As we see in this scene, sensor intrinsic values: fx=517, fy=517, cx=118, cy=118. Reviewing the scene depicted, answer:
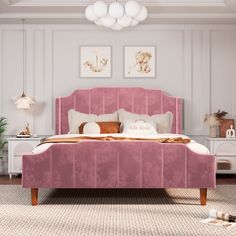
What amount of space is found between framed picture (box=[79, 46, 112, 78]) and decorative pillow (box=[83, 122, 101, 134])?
1.05 metres

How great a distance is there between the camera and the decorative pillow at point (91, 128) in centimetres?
681

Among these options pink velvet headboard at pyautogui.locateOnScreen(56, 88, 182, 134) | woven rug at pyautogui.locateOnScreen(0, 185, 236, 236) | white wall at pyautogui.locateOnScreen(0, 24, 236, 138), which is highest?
white wall at pyautogui.locateOnScreen(0, 24, 236, 138)

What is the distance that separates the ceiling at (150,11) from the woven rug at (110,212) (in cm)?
240

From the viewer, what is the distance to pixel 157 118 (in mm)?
7324

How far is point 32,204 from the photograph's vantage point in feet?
16.5

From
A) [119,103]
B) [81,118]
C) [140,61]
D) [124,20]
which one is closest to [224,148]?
[119,103]

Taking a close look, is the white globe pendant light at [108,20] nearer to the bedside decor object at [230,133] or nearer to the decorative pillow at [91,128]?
the decorative pillow at [91,128]

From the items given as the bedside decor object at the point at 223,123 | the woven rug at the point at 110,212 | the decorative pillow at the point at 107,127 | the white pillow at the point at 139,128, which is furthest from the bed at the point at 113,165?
the bedside decor object at the point at 223,123

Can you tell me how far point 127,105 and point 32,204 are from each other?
2877 millimetres

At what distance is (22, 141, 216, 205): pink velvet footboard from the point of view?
5020 millimetres

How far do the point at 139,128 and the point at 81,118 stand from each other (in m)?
0.94

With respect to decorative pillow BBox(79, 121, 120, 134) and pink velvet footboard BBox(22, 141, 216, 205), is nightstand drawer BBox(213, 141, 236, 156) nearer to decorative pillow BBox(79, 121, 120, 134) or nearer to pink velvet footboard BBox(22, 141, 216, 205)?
decorative pillow BBox(79, 121, 120, 134)

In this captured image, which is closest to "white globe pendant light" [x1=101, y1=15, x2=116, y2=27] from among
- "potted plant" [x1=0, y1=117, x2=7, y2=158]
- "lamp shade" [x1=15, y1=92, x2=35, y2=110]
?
"lamp shade" [x1=15, y1=92, x2=35, y2=110]

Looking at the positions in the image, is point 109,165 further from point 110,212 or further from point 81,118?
point 81,118
